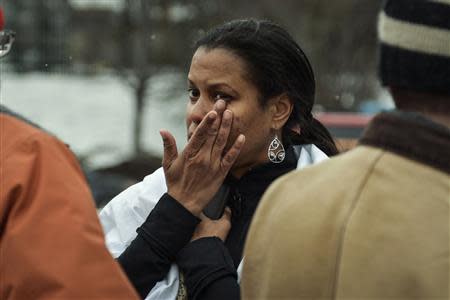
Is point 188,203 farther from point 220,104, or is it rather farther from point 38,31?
point 38,31

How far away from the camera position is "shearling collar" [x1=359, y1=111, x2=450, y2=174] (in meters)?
1.78

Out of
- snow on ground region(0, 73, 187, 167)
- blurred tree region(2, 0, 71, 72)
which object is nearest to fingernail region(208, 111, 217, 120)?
blurred tree region(2, 0, 71, 72)

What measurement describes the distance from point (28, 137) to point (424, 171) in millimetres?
790

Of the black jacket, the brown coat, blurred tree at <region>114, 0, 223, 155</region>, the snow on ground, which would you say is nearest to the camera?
the brown coat

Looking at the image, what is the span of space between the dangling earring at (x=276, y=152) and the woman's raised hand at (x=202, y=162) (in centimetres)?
19

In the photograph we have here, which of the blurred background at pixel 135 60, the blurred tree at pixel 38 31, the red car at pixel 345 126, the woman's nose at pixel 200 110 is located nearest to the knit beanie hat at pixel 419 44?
the woman's nose at pixel 200 110

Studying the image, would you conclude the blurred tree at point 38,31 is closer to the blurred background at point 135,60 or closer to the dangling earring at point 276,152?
the blurred background at point 135,60

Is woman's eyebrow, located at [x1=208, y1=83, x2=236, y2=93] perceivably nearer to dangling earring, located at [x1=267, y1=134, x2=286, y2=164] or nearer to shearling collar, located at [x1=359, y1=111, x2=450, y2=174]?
dangling earring, located at [x1=267, y1=134, x2=286, y2=164]

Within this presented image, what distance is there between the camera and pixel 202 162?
106 inches

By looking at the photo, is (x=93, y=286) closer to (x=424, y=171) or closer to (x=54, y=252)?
(x=54, y=252)

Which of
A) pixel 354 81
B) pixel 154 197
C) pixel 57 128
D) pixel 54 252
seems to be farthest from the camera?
pixel 354 81

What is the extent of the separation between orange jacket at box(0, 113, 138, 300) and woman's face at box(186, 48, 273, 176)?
82 centimetres

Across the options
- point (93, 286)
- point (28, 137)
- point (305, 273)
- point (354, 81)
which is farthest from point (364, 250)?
point (354, 81)

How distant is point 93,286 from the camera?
6.40 feet
